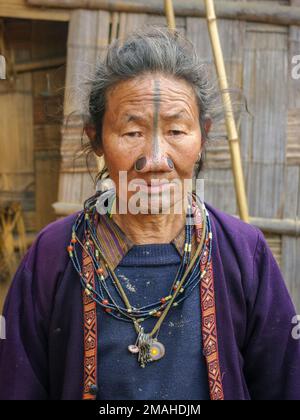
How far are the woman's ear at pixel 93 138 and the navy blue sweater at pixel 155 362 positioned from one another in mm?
350

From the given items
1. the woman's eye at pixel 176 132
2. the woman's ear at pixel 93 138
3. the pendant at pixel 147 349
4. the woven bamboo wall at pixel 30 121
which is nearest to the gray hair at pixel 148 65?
the woman's ear at pixel 93 138

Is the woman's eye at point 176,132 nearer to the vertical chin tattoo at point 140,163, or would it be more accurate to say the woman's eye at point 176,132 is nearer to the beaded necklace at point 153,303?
the vertical chin tattoo at point 140,163

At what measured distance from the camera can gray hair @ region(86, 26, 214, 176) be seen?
1.49 meters

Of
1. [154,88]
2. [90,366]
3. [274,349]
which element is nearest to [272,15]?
[154,88]

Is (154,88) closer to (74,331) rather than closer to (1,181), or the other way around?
(74,331)

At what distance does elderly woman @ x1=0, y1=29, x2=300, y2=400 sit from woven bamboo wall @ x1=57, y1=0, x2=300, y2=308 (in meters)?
1.45

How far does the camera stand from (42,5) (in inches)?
120

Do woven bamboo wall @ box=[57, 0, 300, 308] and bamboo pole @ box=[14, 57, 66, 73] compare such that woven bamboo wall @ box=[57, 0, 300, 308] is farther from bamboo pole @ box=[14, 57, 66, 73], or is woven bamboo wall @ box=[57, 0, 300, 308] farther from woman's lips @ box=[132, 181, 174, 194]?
woman's lips @ box=[132, 181, 174, 194]

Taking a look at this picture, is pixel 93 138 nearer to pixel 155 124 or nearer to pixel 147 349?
pixel 155 124

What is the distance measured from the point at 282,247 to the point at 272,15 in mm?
1183

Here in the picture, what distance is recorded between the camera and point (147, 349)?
1.49m

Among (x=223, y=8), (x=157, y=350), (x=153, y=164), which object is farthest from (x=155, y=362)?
(x=223, y=8)

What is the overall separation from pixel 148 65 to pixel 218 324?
0.67 metres
